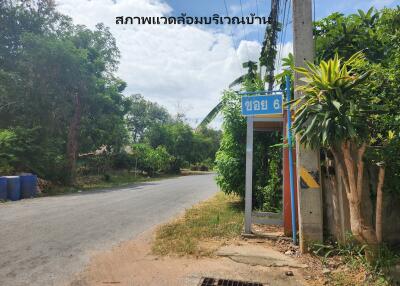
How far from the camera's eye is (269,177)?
9211mm

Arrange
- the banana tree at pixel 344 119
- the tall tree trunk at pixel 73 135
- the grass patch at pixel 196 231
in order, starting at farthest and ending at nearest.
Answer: the tall tree trunk at pixel 73 135 < the grass patch at pixel 196 231 < the banana tree at pixel 344 119

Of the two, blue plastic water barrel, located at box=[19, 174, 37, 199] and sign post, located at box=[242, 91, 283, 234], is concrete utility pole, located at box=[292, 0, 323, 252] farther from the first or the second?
blue plastic water barrel, located at box=[19, 174, 37, 199]

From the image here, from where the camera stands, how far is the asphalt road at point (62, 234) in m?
4.63

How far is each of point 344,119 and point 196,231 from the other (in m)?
4.08

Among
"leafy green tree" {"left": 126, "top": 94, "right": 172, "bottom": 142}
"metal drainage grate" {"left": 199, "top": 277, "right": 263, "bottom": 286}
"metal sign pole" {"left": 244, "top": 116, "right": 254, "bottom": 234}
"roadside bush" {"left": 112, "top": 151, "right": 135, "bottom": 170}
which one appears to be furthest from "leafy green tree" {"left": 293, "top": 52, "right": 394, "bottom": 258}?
"leafy green tree" {"left": 126, "top": 94, "right": 172, "bottom": 142}

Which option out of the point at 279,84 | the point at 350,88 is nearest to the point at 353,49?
the point at 279,84

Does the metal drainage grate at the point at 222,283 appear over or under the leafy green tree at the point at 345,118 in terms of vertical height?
under

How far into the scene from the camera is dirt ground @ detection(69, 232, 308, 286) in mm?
4305

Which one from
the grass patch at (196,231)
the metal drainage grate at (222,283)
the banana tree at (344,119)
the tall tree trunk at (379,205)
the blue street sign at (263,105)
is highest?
the blue street sign at (263,105)

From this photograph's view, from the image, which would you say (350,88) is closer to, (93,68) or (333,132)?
(333,132)

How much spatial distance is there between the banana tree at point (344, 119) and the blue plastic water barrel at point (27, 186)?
1440 centimetres

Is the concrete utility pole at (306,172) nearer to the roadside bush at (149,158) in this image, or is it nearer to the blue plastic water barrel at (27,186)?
the blue plastic water barrel at (27,186)

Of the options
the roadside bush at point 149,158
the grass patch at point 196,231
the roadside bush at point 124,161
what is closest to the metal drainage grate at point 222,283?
the grass patch at point 196,231

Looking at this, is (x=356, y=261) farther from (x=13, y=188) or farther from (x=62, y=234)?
(x=13, y=188)
